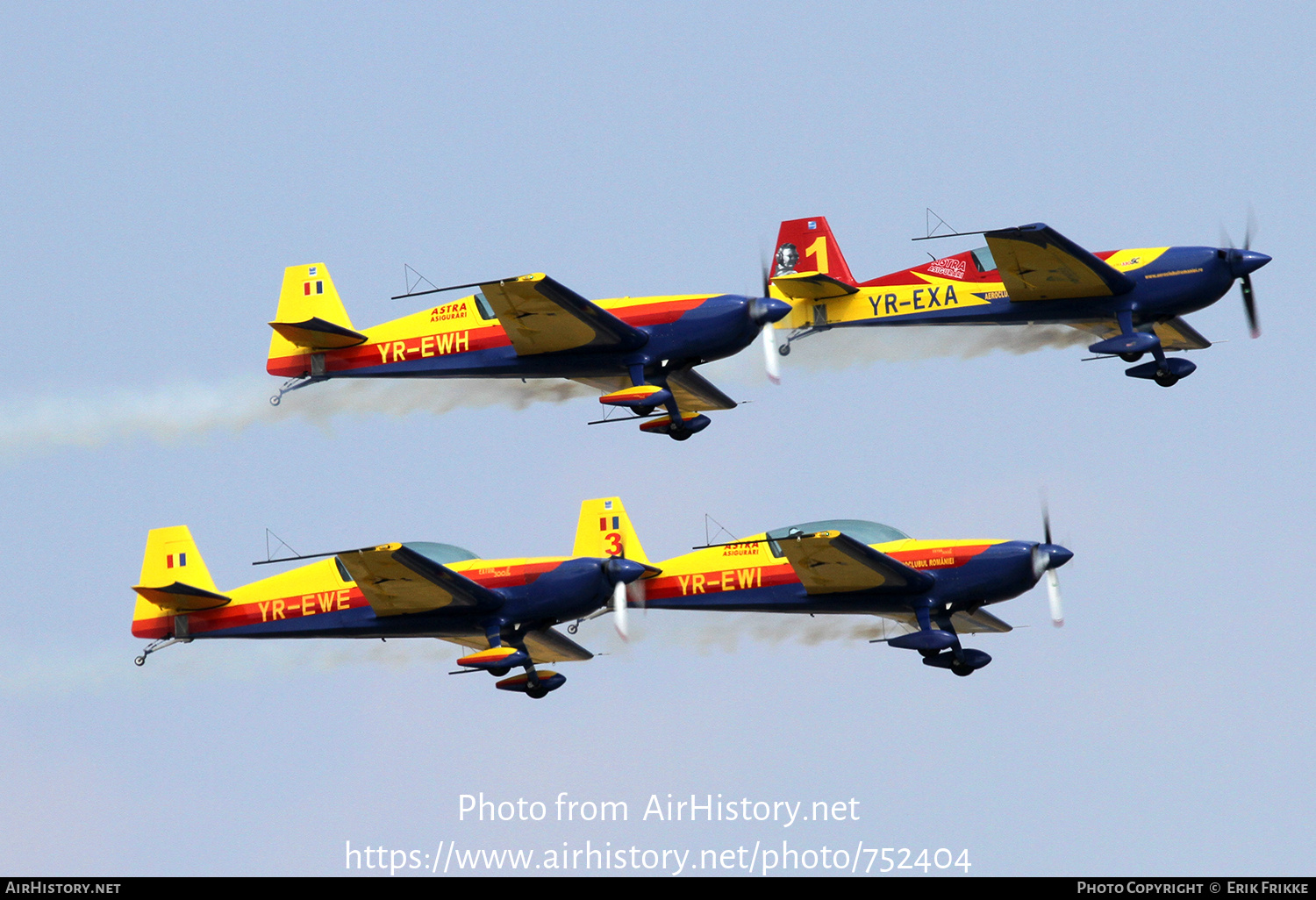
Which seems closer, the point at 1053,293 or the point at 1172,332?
the point at 1053,293

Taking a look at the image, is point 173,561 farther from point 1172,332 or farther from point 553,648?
point 1172,332

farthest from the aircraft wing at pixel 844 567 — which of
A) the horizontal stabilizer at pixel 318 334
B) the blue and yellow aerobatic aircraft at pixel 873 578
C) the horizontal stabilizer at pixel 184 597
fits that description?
the horizontal stabilizer at pixel 184 597

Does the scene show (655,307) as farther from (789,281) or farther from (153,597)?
(153,597)

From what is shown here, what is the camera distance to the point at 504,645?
47.6 meters

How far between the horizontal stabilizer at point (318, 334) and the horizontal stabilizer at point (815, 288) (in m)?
8.35

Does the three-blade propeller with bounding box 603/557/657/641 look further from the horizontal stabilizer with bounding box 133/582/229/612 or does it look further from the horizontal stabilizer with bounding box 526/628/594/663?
the horizontal stabilizer with bounding box 133/582/229/612

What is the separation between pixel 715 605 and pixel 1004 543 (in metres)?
5.72

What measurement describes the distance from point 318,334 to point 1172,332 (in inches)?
645

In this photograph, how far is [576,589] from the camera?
47281 mm

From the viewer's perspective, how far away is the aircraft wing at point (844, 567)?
4662 centimetres

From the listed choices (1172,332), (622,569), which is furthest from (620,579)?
(1172,332)

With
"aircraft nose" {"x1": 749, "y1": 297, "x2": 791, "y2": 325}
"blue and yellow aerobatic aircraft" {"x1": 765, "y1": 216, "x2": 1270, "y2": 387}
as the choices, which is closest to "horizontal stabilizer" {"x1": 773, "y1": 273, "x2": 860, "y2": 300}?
"blue and yellow aerobatic aircraft" {"x1": 765, "y1": 216, "x2": 1270, "y2": 387}

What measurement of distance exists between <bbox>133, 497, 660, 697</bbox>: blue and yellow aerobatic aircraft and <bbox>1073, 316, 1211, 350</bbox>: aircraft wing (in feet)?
31.9

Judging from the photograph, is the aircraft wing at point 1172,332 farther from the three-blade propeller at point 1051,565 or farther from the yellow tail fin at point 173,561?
the yellow tail fin at point 173,561
